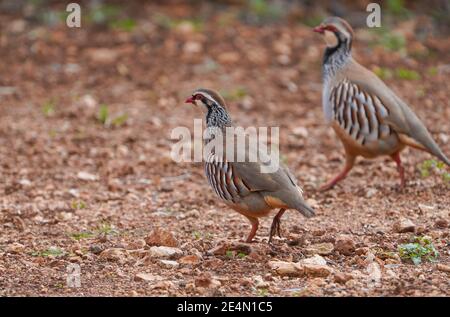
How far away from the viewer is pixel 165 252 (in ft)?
17.2

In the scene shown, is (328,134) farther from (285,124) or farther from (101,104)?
(101,104)

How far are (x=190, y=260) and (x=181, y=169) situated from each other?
254 cm

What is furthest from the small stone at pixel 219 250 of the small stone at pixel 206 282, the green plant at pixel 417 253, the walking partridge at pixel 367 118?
the walking partridge at pixel 367 118

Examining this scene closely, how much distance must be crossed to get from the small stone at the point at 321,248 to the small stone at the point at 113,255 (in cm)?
109

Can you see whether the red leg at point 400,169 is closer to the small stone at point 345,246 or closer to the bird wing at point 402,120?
the bird wing at point 402,120

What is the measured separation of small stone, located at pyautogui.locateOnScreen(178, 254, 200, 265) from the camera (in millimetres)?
5105

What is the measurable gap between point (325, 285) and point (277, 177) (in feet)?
2.54

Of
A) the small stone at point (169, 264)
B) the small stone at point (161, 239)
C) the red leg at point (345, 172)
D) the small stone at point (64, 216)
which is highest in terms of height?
the red leg at point (345, 172)

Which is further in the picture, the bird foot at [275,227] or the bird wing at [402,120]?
the bird wing at [402,120]

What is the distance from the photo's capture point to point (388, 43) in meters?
11.1

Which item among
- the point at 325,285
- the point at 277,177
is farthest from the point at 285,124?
the point at 325,285

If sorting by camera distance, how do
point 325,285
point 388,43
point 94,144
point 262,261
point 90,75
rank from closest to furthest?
point 325,285 < point 262,261 < point 94,144 < point 90,75 < point 388,43

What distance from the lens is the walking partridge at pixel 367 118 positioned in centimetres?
671

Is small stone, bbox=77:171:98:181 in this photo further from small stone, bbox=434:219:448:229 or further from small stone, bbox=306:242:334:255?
small stone, bbox=434:219:448:229
